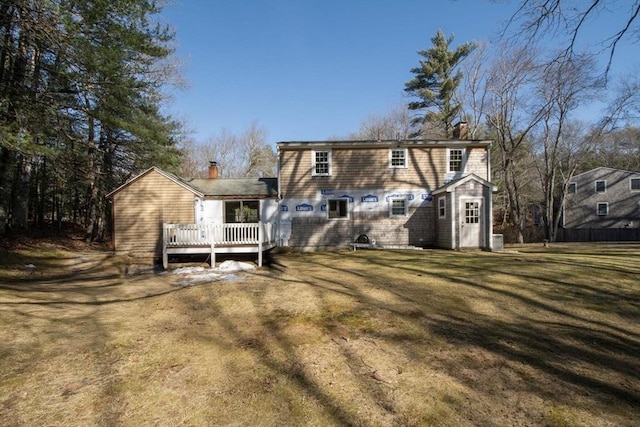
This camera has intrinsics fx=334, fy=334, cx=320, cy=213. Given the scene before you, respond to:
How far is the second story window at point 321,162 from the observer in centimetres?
1680

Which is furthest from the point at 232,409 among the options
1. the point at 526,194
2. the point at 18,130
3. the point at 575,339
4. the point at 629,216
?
the point at 526,194

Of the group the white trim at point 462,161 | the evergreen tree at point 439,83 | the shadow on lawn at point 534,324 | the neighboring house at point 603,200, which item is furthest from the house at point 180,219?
the neighboring house at point 603,200

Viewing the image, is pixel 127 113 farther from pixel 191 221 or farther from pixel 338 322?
pixel 338 322

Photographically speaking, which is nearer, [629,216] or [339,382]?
[339,382]

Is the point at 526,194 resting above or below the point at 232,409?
above

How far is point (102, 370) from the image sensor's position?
4.20 m

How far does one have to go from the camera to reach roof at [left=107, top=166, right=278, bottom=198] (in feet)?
51.2

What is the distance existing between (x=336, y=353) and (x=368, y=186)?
12.9m

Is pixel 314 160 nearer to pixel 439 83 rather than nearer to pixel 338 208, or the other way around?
pixel 338 208

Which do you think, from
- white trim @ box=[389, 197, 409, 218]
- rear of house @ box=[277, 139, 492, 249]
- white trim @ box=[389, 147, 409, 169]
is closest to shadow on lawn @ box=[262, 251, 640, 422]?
rear of house @ box=[277, 139, 492, 249]

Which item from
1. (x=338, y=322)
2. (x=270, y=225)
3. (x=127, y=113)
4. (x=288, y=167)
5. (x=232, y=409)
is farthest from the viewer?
(x=288, y=167)

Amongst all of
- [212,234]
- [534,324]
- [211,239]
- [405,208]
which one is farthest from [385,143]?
[534,324]

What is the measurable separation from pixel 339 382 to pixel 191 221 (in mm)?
13449

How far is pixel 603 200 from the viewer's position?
31359 millimetres
